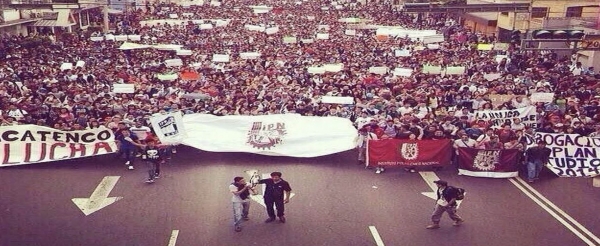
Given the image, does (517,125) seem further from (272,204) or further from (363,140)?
(272,204)

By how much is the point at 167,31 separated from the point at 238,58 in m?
11.5

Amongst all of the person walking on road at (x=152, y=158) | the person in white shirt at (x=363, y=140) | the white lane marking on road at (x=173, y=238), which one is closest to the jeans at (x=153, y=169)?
the person walking on road at (x=152, y=158)

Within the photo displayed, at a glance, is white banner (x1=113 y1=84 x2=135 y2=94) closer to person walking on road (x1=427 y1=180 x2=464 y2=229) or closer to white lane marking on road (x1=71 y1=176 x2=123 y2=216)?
white lane marking on road (x1=71 y1=176 x2=123 y2=216)

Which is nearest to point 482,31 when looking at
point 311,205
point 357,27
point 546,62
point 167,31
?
point 357,27

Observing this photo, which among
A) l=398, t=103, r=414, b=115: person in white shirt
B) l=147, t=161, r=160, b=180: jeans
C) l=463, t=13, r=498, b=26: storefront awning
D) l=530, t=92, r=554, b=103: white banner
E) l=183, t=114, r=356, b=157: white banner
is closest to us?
l=147, t=161, r=160, b=180: jeans

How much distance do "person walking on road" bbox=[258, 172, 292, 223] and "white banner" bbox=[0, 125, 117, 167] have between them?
574 cm

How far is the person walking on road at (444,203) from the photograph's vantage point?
35.6ft

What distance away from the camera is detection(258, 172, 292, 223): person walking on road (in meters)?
11.0

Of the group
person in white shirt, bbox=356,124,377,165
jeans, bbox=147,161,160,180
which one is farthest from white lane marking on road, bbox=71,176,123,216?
person in white shirt, bbox=356,124,377,165

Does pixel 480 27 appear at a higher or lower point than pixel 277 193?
higher

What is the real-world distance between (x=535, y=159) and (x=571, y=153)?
1.15 metres

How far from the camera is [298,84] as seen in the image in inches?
867

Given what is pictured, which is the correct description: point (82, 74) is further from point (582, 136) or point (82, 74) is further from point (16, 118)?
point (582, 136)

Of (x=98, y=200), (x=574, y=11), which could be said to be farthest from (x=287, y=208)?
(x=574, y=11)
